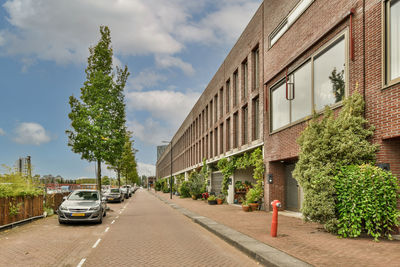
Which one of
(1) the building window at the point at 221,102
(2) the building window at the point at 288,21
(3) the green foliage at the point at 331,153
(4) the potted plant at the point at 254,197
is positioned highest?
(2) the building window at the point at 288,21

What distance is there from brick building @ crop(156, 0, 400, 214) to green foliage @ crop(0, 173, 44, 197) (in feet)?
38.0

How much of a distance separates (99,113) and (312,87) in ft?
47.6

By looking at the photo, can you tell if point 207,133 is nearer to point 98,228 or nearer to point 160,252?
point 98,228

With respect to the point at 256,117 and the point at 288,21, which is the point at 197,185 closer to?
the point at 256,117

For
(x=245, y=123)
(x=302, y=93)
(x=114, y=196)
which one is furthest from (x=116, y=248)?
(x=114, y=196)

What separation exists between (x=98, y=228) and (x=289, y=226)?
7045mm

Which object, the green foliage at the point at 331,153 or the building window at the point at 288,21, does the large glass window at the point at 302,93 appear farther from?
Answer: the green foliage at the point at 331,153

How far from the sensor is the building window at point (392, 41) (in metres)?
9.65

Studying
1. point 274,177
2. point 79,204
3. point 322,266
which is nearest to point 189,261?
point 322,266

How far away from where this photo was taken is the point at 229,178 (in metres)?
28.1

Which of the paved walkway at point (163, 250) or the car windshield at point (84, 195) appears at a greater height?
the car windshield at point (84, 195)

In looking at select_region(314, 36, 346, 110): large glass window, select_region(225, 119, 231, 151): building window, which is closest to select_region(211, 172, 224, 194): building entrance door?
select_region(225, 119, 231, 151): building window

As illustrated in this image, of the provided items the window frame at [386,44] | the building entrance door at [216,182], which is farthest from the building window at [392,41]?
the building entrance door at [216,182]

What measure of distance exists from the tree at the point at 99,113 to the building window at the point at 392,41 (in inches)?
700
